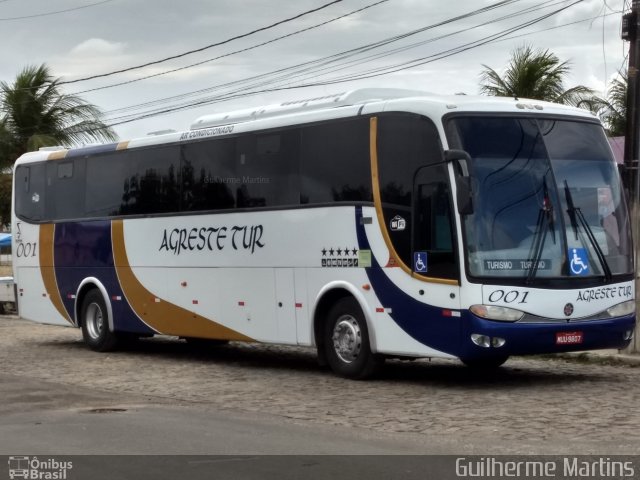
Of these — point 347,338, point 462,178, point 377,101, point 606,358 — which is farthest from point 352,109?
point 606,358

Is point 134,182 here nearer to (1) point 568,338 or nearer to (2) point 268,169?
(2) point 268,169

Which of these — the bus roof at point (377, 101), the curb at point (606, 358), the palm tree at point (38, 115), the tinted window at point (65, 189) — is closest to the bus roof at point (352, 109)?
the bus roof at point (377, 101)

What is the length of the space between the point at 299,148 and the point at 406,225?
2.38m

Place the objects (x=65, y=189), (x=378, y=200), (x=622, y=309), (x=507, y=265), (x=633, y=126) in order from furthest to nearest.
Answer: (x=65, y=189), (x=633, y=126), (x=378, y=200), (x=622, y=309), (x=507, y=265)

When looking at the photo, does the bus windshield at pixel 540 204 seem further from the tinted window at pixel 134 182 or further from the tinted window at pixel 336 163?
the tinted window at pixel 134 182

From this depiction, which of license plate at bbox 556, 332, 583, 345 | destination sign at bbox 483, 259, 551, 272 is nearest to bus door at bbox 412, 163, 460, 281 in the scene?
destination sign at bbox 483, 259, 551, 272

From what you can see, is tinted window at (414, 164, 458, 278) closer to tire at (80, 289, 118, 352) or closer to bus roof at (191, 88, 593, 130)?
bus roof at (191, 88, 593, 130)

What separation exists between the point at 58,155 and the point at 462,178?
1015 cm

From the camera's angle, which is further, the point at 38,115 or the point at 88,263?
the point at 38,115

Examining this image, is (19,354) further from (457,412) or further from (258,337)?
(457,412)

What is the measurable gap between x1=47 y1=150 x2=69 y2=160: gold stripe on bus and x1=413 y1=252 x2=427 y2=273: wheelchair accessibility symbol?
30.2ft

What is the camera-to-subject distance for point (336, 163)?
1480 centimetres

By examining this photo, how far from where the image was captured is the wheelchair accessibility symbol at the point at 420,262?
13492 mm

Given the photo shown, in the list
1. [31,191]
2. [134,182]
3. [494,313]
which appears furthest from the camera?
[31,191]
